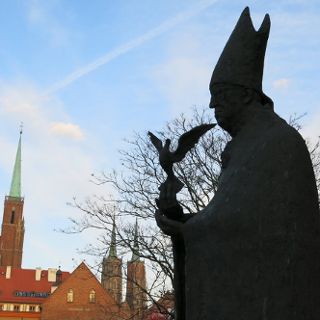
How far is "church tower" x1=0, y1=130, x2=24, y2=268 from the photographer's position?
102188 mm

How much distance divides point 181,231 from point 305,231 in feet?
2.33

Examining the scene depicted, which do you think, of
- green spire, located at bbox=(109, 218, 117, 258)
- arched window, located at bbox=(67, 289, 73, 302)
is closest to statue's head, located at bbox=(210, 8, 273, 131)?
green spire, located at bbox=(109, 218, 117, 258)

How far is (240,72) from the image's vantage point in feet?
11.3

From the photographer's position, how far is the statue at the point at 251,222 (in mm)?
2885

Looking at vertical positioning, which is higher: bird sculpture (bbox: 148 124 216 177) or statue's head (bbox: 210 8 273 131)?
statue's head (bbox: 210 8 273 131)

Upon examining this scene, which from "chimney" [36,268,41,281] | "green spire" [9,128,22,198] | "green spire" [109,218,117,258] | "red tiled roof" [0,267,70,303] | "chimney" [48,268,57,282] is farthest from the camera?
"green spire" [9,128,22,198]

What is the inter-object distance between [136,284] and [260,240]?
51.8 feet

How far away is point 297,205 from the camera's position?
2.97 meters

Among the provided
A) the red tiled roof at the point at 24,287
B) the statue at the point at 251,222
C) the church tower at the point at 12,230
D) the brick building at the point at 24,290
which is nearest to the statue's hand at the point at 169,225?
the statue at the point at 251,222

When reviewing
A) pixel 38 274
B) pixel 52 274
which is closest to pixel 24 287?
pixel 38 274

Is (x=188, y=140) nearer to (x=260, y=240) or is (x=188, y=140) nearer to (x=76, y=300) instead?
(x=260, y=240)

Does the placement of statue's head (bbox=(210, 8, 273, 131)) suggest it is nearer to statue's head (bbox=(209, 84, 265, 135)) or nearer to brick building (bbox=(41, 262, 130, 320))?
statue's head (bbox=(209, 84, 265, 135))

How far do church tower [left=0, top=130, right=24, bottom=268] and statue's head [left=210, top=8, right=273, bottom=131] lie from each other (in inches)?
3930

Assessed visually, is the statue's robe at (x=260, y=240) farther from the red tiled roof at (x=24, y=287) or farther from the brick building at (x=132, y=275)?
the red tiled roof at (x=24, y=287)
